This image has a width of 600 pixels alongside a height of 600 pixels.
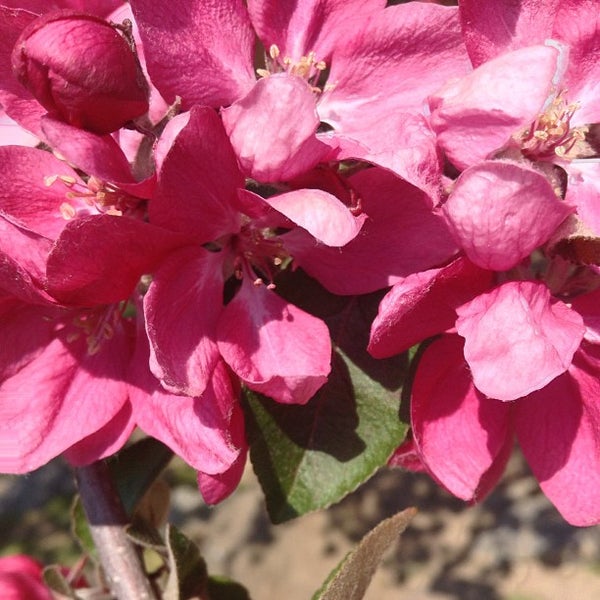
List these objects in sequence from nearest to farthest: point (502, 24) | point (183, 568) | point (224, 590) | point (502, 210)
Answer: point (502, 210)
point (502, 24)
point (183, 568)
point (224, 590)

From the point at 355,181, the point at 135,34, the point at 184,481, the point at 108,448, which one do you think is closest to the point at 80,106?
the point at 135,34

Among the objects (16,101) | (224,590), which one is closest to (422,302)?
(16,101)

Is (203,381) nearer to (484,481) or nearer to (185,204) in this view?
(185,204)

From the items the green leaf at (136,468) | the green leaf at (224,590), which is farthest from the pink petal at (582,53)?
the green leaf at (224,590)

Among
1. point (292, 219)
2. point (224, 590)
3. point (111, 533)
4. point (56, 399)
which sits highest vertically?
point (292, 219)

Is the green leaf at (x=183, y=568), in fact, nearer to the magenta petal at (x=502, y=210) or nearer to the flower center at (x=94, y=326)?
the flower center at (x=94, y=326)

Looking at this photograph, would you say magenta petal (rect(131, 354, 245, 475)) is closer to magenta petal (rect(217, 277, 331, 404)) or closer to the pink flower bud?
magenta petal (rect(217, 277, 331, 404))

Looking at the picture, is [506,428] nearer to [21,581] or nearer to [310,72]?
[310,72]
